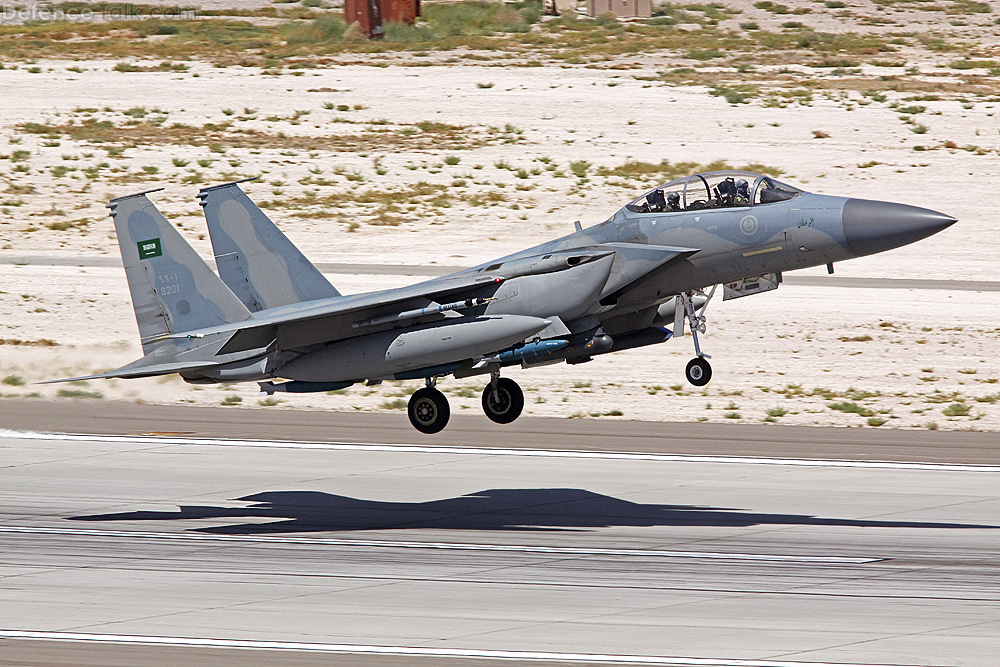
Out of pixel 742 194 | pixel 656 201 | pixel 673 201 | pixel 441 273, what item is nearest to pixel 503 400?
pixel 656 201

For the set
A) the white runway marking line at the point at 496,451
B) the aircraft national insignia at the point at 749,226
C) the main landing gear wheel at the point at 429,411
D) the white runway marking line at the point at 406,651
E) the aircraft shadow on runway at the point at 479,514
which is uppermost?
the aircraft national insignia at the point at 749,226

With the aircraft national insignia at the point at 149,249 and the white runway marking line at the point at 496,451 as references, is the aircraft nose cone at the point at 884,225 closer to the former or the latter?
the white runway marking line at the point at 496,451

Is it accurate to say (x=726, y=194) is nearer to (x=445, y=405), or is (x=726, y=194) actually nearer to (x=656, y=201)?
(x=656, y=201)

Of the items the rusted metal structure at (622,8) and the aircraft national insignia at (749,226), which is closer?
the aircraft national insignia at (749,226)

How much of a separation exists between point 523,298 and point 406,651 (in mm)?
6744

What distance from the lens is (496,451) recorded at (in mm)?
26453

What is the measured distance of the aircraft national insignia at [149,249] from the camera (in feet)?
72.8

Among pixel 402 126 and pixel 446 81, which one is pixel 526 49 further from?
pixel 402 126

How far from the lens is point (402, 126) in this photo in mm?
54750

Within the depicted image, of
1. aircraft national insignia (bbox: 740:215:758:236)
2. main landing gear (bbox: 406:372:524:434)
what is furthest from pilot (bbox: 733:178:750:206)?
main landing gear (bbox: 406:372:524:434)

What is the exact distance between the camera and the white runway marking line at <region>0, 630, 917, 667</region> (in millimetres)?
14359

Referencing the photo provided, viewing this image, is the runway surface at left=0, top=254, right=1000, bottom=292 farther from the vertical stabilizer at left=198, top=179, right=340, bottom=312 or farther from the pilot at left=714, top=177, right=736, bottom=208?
the pilot at left=714, top=177, right=736, bottom=208

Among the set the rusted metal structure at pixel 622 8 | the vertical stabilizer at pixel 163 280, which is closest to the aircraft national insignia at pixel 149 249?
the vertical stabilizer at pixel 163 280

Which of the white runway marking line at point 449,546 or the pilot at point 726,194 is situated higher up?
the pilot at point 726,194
